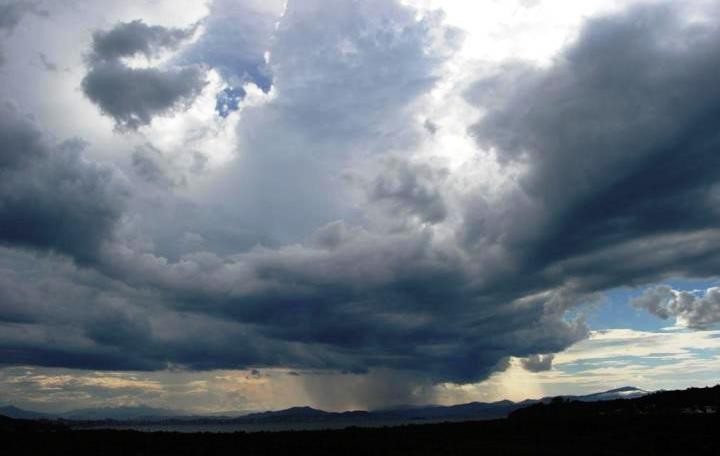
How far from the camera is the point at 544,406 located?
17775 cm

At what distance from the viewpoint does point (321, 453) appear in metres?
82.1

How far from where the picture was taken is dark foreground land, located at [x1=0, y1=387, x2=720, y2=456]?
81.9m

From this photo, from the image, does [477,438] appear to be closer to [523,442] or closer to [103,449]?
[523,442]

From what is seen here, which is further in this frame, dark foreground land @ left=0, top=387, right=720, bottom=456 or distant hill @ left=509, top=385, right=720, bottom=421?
distant hill @ left=509, top=385, right=720, bottom=421

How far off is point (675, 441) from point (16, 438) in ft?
360

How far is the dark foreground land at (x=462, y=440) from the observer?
81938 millimetres

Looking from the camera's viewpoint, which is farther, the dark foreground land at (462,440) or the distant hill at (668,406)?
the distant hill at (668,406)

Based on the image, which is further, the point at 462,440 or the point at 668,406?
the point at 668,406

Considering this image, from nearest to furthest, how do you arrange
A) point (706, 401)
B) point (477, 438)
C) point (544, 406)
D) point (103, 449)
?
point (103, 449), point (477, 438), point (706, 401), point (544, 406)

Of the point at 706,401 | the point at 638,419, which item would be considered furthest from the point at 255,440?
the point at 706,401

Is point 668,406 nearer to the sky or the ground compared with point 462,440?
nearer to the sky

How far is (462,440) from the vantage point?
100875 mm

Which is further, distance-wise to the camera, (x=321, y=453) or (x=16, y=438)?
(x=16, y=438)

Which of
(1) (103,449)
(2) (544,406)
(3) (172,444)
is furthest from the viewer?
(2) (544,406)
